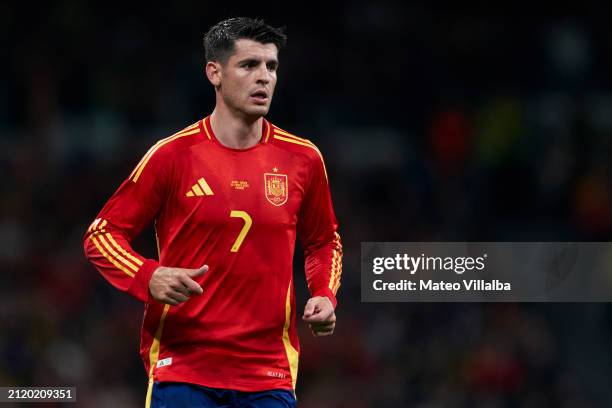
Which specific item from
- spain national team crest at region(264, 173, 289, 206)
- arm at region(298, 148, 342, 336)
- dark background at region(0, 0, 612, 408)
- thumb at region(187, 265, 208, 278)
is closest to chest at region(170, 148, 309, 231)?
spain national team crest at region(264, 173, 289, 206)

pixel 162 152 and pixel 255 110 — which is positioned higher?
pixel 255 110

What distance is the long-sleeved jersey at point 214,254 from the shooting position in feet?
Result: 15.6

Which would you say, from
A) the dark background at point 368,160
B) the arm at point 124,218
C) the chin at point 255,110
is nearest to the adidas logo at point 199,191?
the arm at point 124,218

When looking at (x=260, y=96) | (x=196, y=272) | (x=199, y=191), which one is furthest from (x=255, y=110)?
(x=196, y=272)

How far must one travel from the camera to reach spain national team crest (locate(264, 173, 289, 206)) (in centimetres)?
491

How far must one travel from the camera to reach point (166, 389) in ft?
15.7

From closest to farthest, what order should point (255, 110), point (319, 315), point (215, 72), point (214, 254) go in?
1. point (319, 315)
2. point (214, 254)
3. point (255, 110)
4. point (215, 72)

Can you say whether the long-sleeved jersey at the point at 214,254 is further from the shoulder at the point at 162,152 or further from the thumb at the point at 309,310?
the thumb at the point at 309,310

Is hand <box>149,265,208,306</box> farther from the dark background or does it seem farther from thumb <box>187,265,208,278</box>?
the dark background

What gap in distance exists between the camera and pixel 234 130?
500 cm

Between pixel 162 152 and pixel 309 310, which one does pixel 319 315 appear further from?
pixel 162 152

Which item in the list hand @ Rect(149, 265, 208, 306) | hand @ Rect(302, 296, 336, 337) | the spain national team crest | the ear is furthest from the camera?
the ear

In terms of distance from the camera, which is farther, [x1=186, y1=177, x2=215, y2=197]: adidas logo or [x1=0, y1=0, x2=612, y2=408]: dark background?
[x1=0, y1=0, x2=612, y2=408]: dark background

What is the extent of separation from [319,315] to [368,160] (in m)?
7.56
